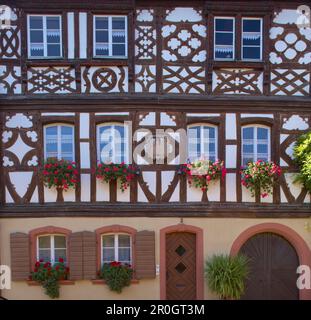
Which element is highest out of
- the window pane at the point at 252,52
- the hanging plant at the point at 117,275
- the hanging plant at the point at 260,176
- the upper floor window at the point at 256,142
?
the window pane at the point at 252,52

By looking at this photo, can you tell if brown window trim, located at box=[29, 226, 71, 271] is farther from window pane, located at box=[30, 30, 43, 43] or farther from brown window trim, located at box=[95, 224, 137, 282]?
window pane, located at box=[30, 30, 43, 43]

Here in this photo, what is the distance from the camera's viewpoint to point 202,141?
9805 millimetres

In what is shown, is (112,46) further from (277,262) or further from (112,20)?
A: (277,262)

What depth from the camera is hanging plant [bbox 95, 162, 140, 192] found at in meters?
9.27

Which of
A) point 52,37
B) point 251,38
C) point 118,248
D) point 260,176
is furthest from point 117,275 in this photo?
point 251,38

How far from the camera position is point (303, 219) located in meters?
9.64

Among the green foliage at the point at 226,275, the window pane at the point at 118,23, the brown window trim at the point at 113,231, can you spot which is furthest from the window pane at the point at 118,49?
the green foliage at the point at 226,275

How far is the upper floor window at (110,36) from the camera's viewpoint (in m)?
9.66

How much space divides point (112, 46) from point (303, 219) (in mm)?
6327

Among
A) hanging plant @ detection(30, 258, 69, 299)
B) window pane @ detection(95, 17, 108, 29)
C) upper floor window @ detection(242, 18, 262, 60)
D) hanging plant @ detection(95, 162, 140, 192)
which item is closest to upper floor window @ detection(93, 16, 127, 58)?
window pane @ detection(95, 17, 108, 29)

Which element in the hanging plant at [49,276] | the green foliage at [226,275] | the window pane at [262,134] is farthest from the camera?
the window pane at [262,134]

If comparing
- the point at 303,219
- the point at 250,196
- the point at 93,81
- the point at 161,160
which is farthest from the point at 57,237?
the point at 303,219

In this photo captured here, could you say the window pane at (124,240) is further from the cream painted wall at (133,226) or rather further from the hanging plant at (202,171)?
the hanging plant at (202,171)

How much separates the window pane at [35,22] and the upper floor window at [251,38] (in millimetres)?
5004
